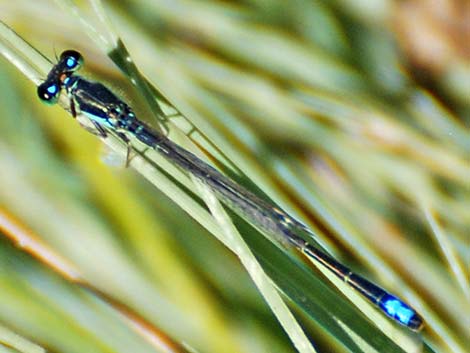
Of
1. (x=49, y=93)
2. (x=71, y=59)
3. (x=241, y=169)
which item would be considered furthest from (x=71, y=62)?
(x=241, y=169)

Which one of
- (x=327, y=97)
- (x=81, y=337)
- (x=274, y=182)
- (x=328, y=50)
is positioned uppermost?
(x=328, y=50)

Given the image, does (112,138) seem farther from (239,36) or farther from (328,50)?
(328,50)

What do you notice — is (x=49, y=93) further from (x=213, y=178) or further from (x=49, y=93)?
(x=213, y=178)

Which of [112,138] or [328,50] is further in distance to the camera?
[328,50]

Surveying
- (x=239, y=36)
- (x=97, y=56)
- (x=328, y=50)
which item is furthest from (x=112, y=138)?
(x=328, y=50)

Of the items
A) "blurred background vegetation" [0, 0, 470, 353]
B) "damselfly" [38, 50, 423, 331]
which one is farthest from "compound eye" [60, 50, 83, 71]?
"blurred background vegetation" [0, 0, 470, 353]

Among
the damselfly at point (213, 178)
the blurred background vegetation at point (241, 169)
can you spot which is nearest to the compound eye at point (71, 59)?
the damselfly at point (213, 178)
